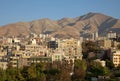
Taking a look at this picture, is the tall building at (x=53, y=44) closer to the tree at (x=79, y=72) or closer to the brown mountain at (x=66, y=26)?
the tree at (x=79, y=72)

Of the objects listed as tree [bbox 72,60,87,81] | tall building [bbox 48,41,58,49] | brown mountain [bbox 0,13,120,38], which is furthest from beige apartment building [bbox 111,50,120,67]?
brown mountain [bbox 0,13,120,38]

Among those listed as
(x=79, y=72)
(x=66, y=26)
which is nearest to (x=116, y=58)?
(x=79, y=72)

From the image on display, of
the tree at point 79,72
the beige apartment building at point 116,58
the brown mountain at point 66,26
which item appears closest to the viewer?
the tree at point 79,72

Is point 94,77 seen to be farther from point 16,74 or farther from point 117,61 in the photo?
point 117,61

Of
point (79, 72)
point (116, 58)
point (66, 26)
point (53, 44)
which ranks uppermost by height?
point (66, 26)

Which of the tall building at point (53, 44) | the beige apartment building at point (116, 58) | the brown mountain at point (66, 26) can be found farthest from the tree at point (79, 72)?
the brown mountain at point (66, 26)

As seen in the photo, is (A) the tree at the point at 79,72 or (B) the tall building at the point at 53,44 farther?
(B) the tall building at the point at 53,44

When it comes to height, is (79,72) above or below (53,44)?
below

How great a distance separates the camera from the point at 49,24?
498ft

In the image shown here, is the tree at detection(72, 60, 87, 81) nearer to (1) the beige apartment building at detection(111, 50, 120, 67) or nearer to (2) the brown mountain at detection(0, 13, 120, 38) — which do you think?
(1) the beige apartment building at detection(111, 50, 120, 67)

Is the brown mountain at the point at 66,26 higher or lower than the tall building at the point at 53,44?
higher

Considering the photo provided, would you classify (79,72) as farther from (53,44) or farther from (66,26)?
(66,26)

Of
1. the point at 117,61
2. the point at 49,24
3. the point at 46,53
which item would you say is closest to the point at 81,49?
the point at 46,53

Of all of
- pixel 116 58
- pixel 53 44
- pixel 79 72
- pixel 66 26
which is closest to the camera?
pixel 79 72
